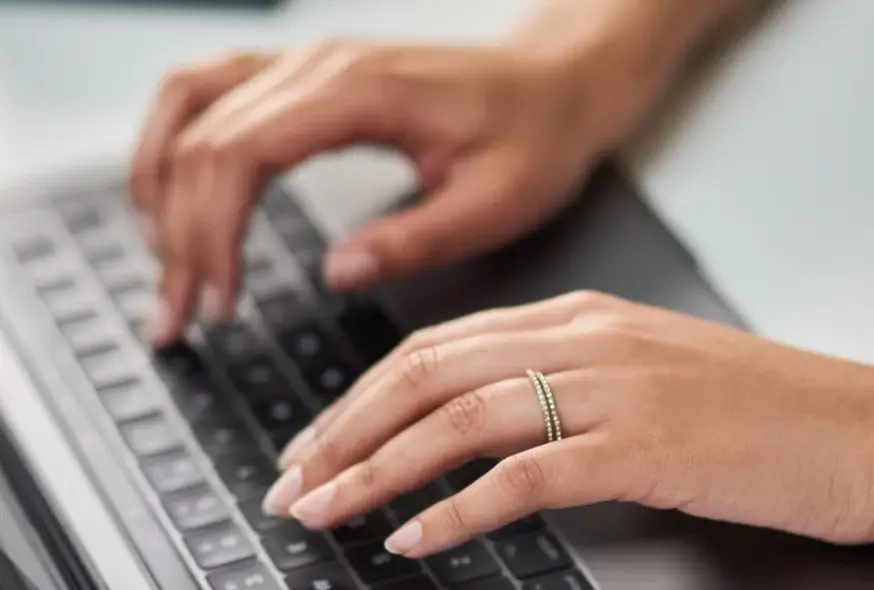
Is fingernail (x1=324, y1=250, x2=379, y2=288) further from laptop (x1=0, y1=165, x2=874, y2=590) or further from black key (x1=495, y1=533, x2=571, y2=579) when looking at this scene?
black key (x1=495, y1=533, x2=571, y2=579)

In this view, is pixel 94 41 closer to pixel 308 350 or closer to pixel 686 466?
pixel 308 350

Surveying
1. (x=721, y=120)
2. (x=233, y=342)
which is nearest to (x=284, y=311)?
(x=233, y=342)

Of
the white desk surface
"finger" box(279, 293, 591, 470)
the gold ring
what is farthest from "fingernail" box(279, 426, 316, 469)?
the white desk surface

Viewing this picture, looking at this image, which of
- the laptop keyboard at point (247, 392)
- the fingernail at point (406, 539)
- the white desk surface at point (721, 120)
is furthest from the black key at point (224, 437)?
the white desk surface at point (721, 120)

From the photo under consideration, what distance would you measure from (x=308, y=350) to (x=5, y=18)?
40cm

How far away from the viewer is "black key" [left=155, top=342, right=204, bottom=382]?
24.5 inches

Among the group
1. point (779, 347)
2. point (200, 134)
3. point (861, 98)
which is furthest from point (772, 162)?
point (200, 134)

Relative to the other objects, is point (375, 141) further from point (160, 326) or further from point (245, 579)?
point (245, 579)

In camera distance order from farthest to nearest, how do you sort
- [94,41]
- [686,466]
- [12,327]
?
1. [94,41]
2. [12,327]
3. [686,466]

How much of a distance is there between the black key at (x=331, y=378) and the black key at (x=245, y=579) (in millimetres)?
113

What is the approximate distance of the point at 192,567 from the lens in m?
0.52

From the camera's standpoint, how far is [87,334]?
0.64 m

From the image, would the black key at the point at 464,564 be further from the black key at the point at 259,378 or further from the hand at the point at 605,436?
the black key at the point at 259,378

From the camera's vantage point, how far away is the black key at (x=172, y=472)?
1.83 feet
